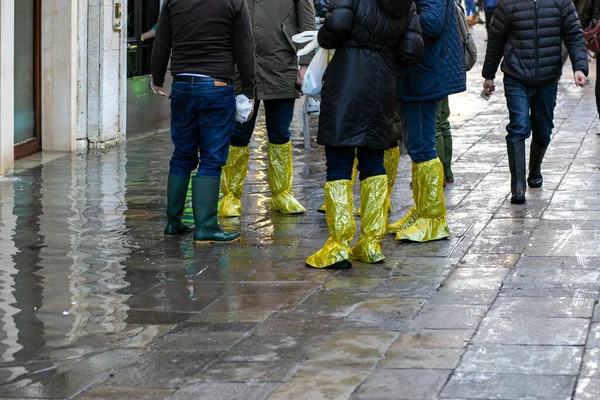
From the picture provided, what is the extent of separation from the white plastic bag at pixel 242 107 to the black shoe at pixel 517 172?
7.86 feet

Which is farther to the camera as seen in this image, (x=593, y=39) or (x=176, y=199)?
(x=593, y=39)

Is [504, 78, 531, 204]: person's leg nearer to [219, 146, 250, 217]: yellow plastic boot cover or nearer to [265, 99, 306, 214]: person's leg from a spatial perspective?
[265, 99, 306, 214]: person's leg

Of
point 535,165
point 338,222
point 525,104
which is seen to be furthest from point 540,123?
point 338,222

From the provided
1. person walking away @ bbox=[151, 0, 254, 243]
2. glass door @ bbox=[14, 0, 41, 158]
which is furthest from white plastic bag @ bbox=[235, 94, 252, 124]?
glass door @ bbox=[14, 0, 41, 158]

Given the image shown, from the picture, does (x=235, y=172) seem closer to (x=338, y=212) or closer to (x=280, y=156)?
(x=280, y=156)

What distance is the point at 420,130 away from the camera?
8.24 m

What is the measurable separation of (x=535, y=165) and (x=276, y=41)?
2.55 m

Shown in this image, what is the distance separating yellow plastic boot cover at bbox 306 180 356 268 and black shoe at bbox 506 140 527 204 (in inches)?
99.9

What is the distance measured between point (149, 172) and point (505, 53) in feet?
11.6

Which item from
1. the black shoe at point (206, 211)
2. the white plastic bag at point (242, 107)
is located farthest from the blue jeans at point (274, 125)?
the black shoe at point (206, 211)

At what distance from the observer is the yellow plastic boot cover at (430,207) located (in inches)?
321

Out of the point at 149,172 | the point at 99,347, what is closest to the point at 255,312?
the point at 99,347

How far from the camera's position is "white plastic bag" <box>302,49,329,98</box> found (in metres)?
7.71

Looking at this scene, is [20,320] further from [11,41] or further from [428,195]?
[11,41]
